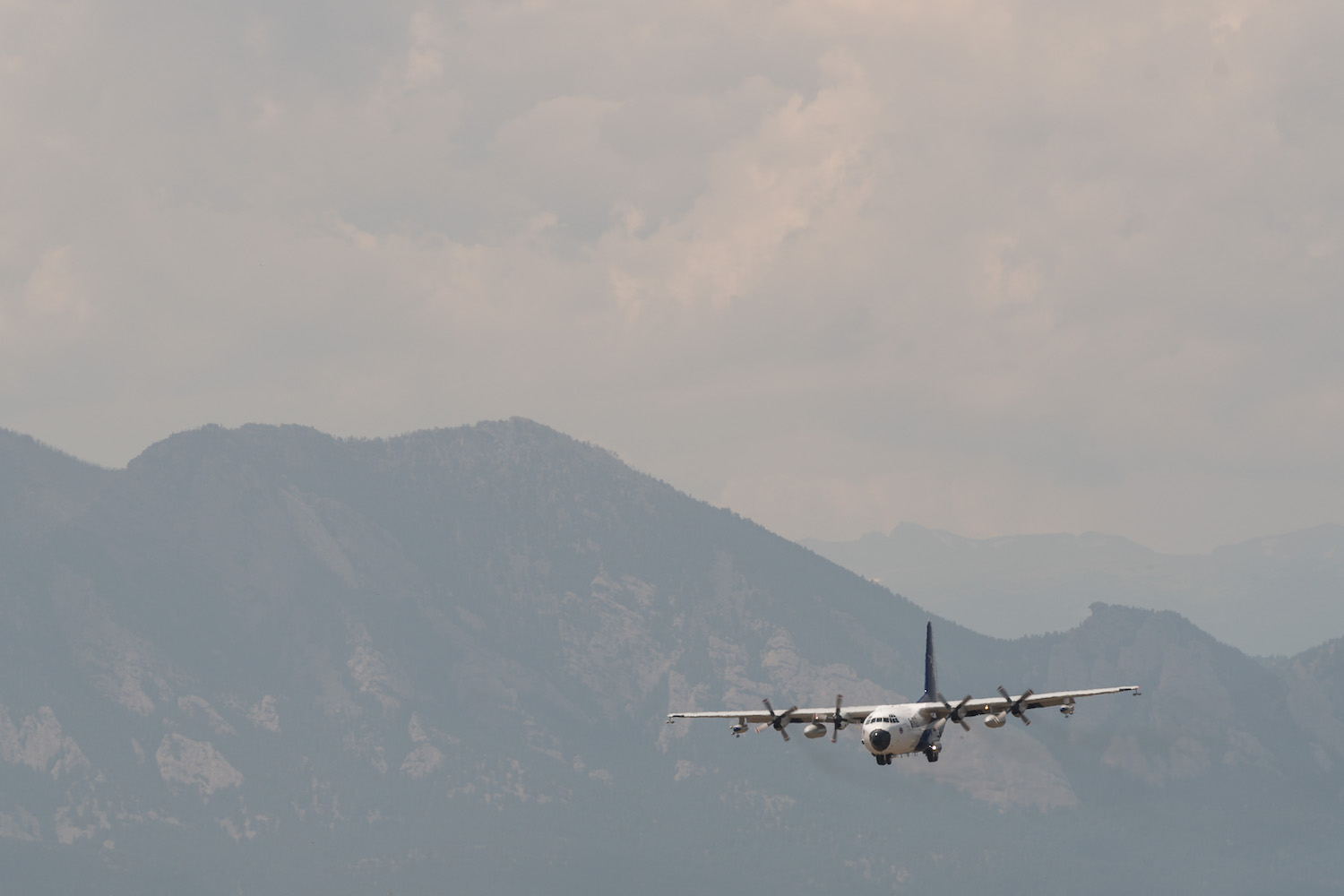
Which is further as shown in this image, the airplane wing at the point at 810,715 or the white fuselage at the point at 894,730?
the airplane wing at the point at 810,715

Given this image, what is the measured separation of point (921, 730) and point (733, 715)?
1861cm

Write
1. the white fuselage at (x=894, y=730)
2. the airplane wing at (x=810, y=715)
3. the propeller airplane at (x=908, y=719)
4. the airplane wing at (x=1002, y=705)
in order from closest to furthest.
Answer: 1. the airplane wing at (x=1002, y=705)
2. the propeller airplane at (x=908, y=719)
3. the white fuselage at (x=894, y=730)
4. the airplane wing at (x=810, y=715)

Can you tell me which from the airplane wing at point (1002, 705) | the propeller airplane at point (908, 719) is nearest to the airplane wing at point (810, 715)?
the propeller airplane at point (908, 719)

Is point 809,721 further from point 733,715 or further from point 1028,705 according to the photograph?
point 1028,705

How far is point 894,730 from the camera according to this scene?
571ft

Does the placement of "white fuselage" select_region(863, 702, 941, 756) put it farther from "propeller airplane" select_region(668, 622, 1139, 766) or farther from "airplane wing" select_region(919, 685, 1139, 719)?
"airplane wing" select_region(919, 685, 1139, 719)

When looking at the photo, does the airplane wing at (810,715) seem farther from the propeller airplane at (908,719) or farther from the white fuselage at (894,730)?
the white fuselage at (894,730)

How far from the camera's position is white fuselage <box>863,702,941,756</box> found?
568 feet

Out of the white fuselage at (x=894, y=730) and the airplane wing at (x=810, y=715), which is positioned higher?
the airplane wing at (x=810, y=715)

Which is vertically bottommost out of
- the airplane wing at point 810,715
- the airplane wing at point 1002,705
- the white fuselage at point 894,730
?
the white fuselage at point 894,730

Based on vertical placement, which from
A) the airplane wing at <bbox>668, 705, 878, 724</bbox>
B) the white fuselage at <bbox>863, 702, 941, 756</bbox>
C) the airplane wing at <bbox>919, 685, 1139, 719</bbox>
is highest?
the airplane wing at <bbox>919, 685, 1139, 719</bbox>

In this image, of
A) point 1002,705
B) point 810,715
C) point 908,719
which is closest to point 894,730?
point 908,719

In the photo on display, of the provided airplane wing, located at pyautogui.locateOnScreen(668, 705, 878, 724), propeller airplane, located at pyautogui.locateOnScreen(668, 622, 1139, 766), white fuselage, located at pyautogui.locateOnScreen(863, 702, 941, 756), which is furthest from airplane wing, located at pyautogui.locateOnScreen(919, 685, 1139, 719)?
airplane wing, located at pyautogui.locateOnScreen(668, 705, 878, 724)

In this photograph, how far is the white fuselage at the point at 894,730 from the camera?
17325 centimetres
